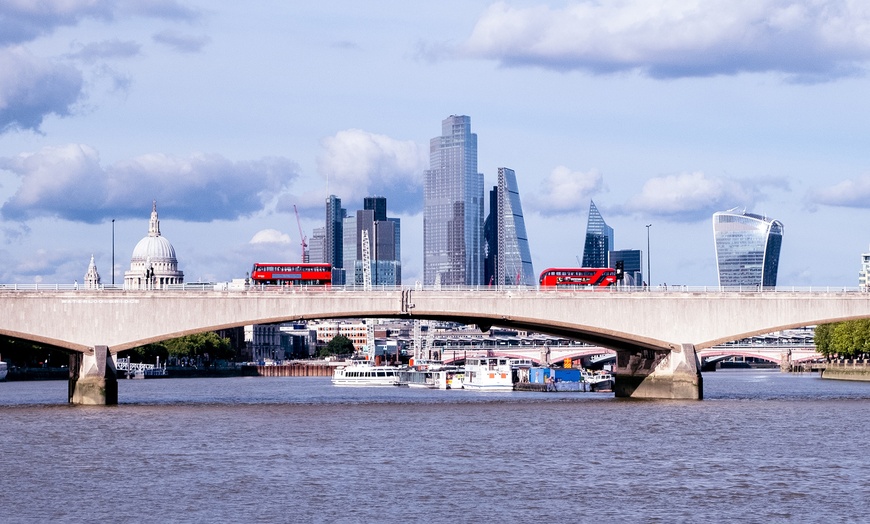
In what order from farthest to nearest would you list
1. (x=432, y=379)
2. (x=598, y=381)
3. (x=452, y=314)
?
(x=432, y=379)
(x=598, y=381)
(x=452, y=314)

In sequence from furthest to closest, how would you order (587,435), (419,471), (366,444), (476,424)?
(476,424) → (587,435) → (366,444) → (419,471)

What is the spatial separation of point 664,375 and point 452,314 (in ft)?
54.4

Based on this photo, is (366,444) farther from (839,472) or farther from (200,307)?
(200,307)

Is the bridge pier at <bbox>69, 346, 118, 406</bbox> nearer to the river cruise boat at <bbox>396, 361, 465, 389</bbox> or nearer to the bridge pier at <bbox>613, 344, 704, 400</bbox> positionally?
the bridge pier at <bbox>613, 344, 704, 400</bbox>

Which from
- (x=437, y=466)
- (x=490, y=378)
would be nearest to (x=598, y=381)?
(x=490, y=378)

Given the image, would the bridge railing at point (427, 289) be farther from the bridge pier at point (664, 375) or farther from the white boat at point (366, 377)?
the white boat at point (366, 377)

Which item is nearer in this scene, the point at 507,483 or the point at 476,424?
the point at 507,483

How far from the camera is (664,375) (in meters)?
103

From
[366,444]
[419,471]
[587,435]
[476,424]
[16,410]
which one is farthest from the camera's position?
[16,410]

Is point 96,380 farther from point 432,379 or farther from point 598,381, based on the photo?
point 432,379

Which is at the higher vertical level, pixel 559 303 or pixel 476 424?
pixel 559 303

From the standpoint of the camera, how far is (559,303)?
101 metres

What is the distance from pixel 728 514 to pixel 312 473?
17231mm

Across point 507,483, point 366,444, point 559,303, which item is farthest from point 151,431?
point 559,303
